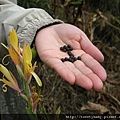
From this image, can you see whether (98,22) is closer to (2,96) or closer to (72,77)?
(2,96)

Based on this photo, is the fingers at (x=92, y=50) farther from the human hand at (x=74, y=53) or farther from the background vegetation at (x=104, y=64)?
the background vegetation at (x=104, y=64)

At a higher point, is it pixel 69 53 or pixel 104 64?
pixel 69 53

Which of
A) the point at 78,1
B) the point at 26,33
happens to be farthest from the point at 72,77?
the point at 78,1

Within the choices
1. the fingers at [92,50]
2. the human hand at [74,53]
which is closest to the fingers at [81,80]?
the human hand at [74,53]

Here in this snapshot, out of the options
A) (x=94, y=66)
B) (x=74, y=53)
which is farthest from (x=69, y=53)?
(x=94, y=66)

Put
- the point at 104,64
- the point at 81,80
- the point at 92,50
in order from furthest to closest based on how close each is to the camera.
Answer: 1. the point at 104,64
2. the point at 92,50
3. the point at 81,80

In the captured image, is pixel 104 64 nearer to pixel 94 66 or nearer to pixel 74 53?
pixel 74 53
